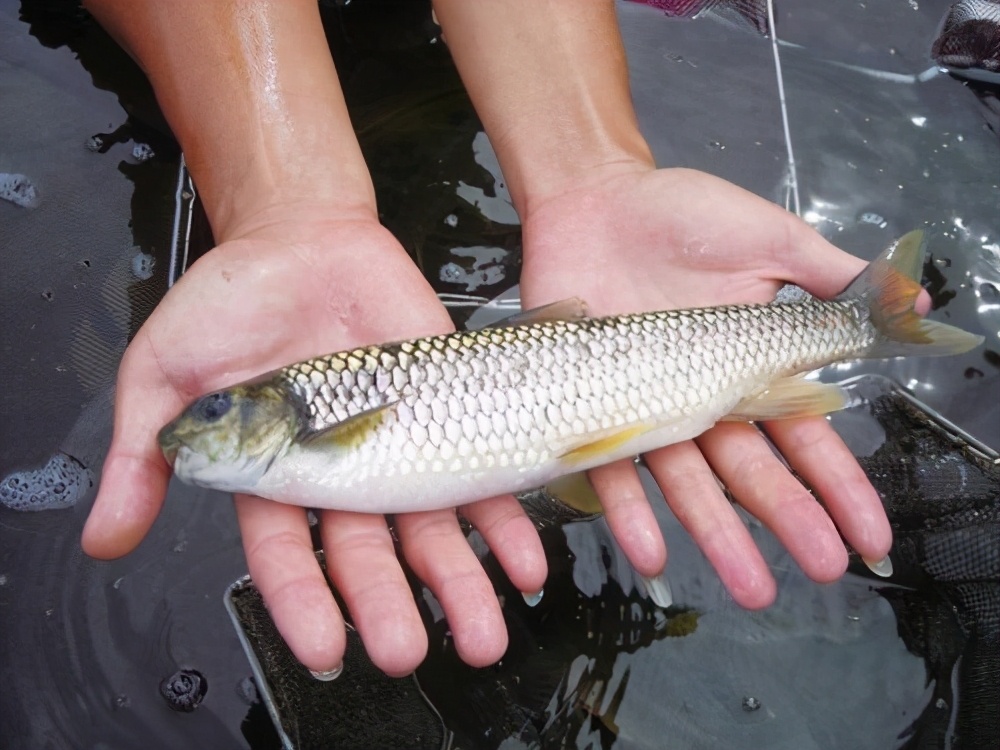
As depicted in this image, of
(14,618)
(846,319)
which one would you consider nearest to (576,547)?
(846,319)

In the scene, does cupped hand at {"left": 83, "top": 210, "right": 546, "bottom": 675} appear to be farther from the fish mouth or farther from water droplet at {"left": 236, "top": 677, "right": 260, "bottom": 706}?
water droplet at {"left": 236, "top": 677, "right": 260, "bottom": 706}

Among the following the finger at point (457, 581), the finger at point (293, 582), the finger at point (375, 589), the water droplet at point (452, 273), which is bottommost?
the water droplet at point (452, 273)

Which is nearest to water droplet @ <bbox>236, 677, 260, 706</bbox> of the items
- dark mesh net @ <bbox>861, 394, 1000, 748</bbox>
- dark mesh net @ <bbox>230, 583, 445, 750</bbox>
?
dark mesh net @ <bbox>230, 583, 445, 750</bbox>

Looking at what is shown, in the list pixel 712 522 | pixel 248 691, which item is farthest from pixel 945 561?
pixel 248 691

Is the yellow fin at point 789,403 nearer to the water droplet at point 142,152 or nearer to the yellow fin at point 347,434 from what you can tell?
the yellow fin at point 347,434

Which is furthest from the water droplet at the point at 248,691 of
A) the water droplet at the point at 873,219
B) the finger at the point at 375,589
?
the water droplet at the point at 873,219

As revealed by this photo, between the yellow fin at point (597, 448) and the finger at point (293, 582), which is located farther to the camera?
the yellow fin at point (597, 448)
